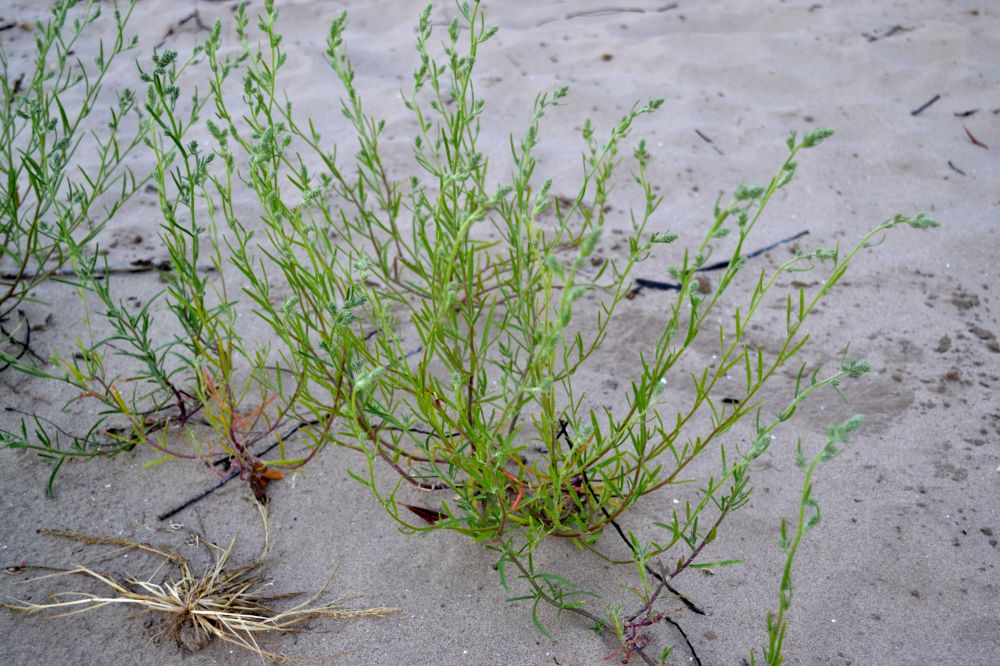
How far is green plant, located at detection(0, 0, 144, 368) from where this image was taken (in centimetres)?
195

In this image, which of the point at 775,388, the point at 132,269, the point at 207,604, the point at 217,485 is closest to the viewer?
the point at 207,604

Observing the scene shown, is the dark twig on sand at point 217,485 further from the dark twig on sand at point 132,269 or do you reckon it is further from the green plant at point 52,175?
the dark twig on sand at point 132,269

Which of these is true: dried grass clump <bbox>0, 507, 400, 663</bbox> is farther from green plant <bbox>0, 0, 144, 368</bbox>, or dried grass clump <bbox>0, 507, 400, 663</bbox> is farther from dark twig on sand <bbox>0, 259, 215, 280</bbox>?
dark twig on sand <bbox>0, 259, 215, 280</bbox>

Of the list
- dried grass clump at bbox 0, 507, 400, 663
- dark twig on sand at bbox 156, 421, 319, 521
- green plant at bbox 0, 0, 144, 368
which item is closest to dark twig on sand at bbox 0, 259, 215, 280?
green plant at bbox 0, 0, 144, 368

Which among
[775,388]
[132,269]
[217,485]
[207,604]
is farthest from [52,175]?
Answer: [775,388]

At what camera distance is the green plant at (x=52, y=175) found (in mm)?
1949

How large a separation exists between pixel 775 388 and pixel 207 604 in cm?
148

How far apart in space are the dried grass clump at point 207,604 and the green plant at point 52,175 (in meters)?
0.71

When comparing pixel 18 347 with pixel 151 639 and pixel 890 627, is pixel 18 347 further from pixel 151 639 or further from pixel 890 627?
pixel 890 627

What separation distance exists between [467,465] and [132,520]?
0.84 m

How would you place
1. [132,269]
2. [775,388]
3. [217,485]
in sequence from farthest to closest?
[132,269]
[775,388]
[217,485]

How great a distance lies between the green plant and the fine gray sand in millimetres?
133

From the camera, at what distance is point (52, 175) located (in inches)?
86.8

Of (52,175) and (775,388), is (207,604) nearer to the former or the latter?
(52,175)
